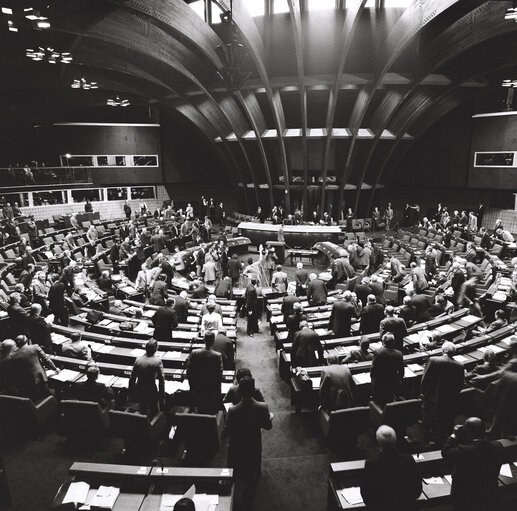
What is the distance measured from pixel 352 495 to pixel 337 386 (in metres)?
1.68

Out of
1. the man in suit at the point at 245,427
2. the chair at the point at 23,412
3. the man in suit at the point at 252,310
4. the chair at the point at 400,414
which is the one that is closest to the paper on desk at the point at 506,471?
the chair at the point at 400,414

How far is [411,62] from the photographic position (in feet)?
69.7

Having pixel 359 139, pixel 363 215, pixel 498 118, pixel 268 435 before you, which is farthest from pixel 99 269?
pixel 498 118

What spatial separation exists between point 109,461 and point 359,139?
23.1 m

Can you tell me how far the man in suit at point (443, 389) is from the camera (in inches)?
223

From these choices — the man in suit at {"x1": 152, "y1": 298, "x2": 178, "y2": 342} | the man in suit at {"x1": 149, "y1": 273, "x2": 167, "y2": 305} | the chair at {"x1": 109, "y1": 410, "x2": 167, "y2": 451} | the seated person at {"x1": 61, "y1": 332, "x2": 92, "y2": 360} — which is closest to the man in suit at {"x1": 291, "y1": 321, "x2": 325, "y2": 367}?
the chair at {"x1": 109, "y1": 410, "x2": 167, "y2": 451}

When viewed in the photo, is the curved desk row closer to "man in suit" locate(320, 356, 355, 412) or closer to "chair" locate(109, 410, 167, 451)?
"man in suit" locate(320, 356, 355, 412)

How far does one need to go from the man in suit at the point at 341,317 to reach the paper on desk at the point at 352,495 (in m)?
4.42

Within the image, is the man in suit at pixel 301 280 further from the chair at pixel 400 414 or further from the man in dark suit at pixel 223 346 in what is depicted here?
the chair at pixel 400 414

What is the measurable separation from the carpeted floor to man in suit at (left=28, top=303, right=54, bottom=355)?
2006mm

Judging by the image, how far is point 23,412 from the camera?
6258 millimetres

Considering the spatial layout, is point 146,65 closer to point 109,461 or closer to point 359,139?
point 359,139

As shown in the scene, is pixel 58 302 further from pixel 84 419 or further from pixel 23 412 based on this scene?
pixel 84 419

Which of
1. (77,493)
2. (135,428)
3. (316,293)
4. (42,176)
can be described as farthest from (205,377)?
(42,176)
